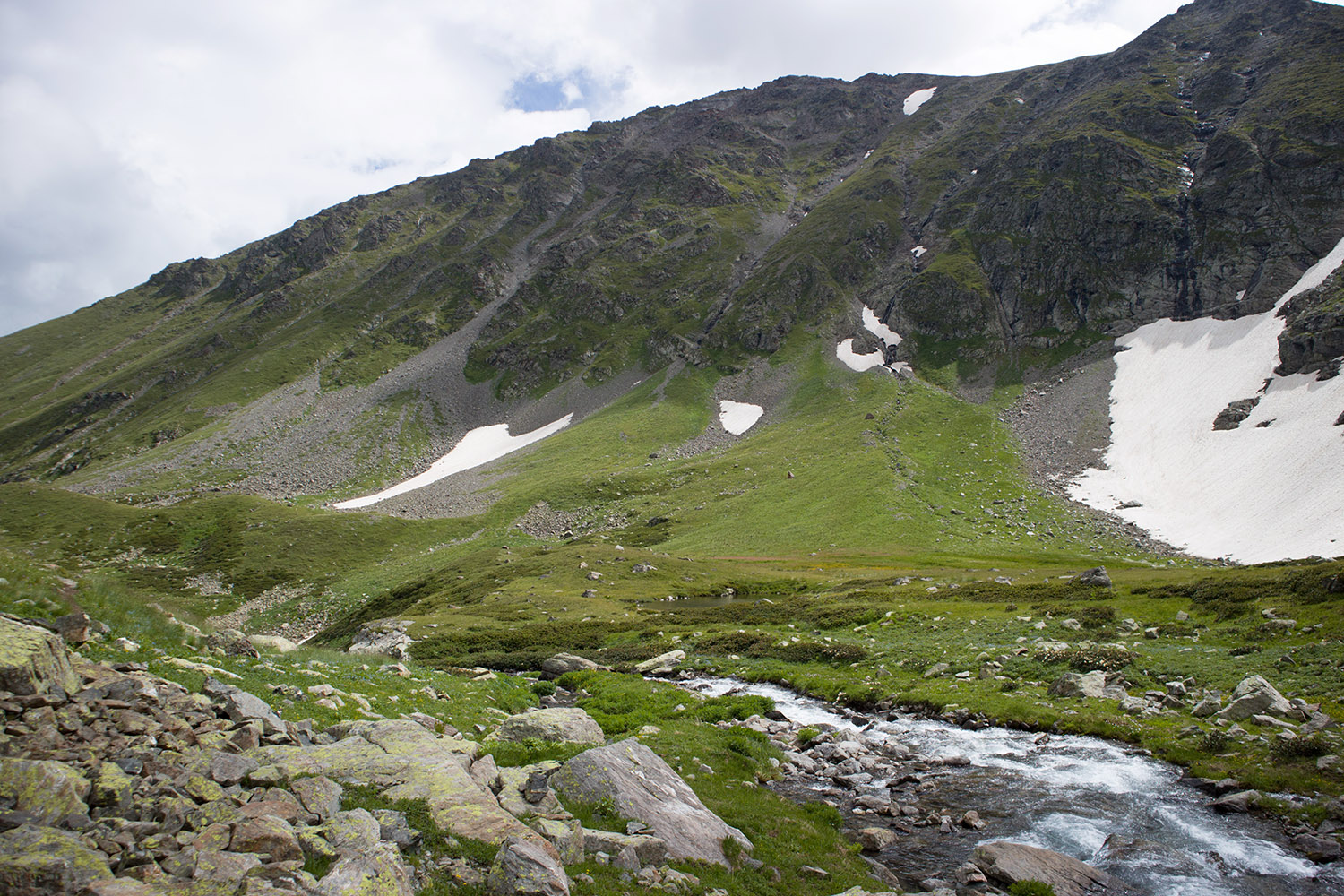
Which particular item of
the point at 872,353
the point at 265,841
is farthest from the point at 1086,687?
the point at 872,353

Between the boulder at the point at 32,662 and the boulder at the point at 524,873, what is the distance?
7.84 m

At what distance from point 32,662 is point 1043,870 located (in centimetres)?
2026

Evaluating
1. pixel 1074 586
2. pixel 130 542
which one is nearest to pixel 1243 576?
pixel 1074 586

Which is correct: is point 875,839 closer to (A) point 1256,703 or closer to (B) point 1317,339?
(A) point 1256,703

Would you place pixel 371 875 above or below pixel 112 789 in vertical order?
below

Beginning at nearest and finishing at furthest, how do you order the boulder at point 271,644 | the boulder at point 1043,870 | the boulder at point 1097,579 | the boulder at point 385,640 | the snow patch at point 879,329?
the boulder at point 1043,870
the boulder at point 271,644
the boulder at point 385,640
the boulder at point 1097,579
the snow patch at point 879,329

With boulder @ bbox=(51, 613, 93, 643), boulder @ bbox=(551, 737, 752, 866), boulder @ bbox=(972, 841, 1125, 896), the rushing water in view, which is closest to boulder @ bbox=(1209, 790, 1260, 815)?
the rushing water


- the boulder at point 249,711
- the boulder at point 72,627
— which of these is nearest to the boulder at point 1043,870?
the boulder at point 249,711

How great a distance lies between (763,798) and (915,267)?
668 ft

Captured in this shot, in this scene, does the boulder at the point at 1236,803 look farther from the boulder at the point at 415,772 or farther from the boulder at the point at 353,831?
the boulder at the point at 353,831

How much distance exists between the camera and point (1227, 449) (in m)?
89.6

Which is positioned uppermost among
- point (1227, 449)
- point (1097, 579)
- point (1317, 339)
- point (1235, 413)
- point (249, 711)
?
Answer: point (249, 711)

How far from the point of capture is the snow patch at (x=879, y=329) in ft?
560

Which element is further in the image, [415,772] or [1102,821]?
[1102,821]
